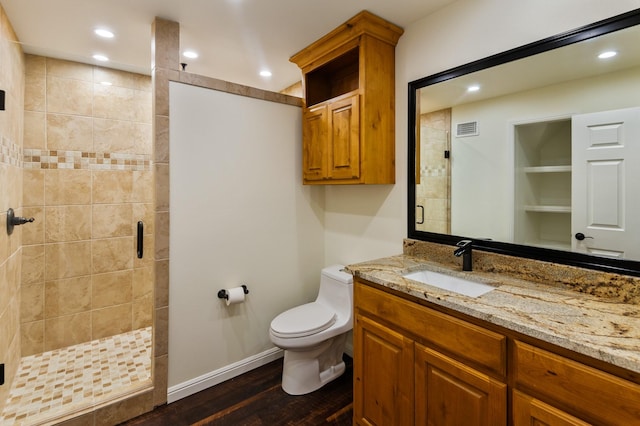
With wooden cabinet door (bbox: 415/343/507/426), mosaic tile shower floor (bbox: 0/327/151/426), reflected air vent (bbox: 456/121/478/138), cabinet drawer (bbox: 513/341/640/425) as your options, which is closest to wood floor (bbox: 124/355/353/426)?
mosaic tile shower floor (bbox: 0/327/151/426)

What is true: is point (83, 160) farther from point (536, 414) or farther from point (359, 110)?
point (536, 414)

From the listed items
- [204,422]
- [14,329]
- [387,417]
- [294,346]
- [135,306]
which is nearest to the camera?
[387,417]

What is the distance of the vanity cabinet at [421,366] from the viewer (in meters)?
1.12

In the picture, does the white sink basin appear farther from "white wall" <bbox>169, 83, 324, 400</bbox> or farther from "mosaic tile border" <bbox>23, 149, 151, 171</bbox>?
"mosaic tile border" <bbox>23, 149, 151, 171</bbox>

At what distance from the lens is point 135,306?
2.91 meters

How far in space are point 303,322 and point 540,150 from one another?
1.67 m

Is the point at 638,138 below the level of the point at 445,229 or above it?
above

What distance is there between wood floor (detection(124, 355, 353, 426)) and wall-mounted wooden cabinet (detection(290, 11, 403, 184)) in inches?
56.4

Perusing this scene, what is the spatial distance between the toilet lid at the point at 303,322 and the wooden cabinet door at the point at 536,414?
3.89ft

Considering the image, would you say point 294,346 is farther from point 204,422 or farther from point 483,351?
point 483,351

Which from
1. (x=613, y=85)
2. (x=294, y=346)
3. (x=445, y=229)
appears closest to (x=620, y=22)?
(x=613, y=85)

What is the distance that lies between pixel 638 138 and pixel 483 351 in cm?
105

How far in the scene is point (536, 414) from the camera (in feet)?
3.26

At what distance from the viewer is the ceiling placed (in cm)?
181
